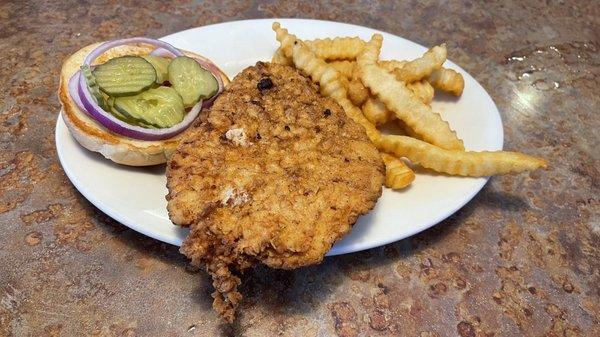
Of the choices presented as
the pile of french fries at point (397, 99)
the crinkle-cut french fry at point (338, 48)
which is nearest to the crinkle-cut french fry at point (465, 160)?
the pile of french fries at point (397, 99)

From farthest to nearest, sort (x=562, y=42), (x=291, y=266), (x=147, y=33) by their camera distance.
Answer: (x=562, y=42)
(x=147, y=33)
(x=291, y=266)

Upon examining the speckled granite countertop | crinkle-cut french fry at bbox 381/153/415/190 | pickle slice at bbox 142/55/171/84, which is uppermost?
pickle slice at bbox 142/55/171/84

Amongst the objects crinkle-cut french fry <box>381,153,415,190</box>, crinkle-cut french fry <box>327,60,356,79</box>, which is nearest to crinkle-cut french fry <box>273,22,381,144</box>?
crinkle-cut french fry <box>327,60,356,79</box>

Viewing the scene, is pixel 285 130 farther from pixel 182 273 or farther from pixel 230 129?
pixel 182 273

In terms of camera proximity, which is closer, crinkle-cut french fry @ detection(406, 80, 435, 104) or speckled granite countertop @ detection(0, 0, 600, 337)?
speckled granite countertop @ detection(0, 0, 600, 337)

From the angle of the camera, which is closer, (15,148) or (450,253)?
(450,253)

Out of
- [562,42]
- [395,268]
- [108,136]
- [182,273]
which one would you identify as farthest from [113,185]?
[562,42]

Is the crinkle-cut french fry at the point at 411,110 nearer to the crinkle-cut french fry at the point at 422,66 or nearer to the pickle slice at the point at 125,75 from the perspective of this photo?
the crinkle-cut french fry at the point at 422,66

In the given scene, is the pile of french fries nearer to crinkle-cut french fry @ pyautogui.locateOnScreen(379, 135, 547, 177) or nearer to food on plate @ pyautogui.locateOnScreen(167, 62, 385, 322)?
crinkle-cut french fry @ pyautogui.locateOnScreen(379, 135, 547, 177)
